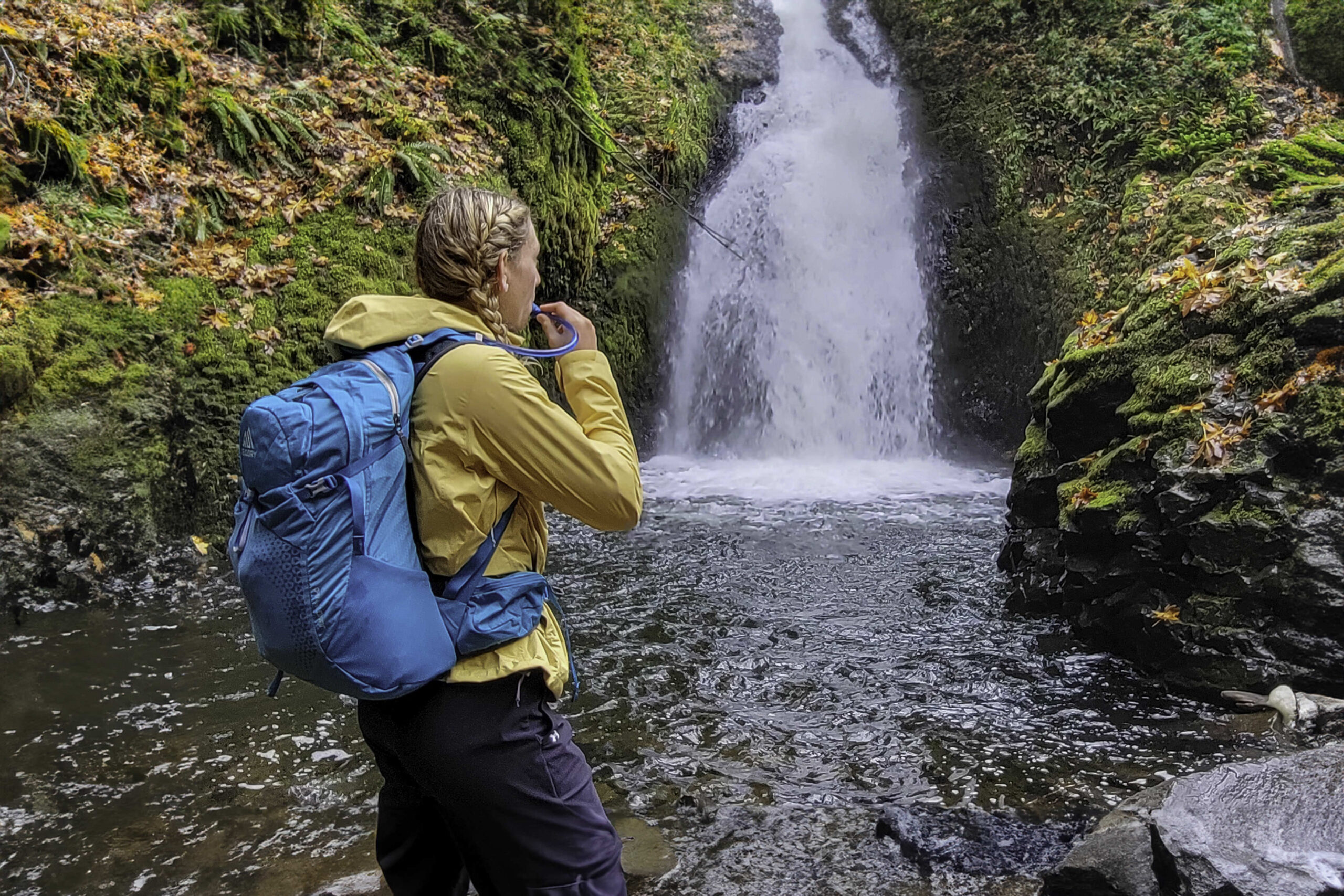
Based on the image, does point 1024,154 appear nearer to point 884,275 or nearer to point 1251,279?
point 884,275

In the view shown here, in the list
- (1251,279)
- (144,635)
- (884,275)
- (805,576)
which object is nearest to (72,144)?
(144,635)

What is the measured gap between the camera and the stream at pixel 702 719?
3.08 meters

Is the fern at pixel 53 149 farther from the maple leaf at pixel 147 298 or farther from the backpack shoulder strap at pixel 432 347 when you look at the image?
the backpack shoulder strap at pixel 432 347

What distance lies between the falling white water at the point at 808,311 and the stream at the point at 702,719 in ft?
6.98

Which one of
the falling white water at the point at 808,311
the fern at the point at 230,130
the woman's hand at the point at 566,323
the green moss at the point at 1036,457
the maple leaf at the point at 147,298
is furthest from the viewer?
the falling white water at the point at 808,311

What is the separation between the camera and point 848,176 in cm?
1211

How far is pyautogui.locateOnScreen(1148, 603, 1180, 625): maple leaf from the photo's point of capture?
4273mm

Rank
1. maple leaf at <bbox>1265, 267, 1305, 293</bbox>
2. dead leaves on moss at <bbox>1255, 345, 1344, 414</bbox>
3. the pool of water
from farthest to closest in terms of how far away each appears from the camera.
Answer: maple leaf at <bbox>1265, 267, 1305, 293</bbox>
dead leaves on moss at <bbox>1255, 345, 1344, 414</bbox>
the pool of water

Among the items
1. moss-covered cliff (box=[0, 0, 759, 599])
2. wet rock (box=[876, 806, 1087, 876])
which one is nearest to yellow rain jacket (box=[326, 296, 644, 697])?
wet rock (box=[876, 806, 1087, 876])

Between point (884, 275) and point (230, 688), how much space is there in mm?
9187

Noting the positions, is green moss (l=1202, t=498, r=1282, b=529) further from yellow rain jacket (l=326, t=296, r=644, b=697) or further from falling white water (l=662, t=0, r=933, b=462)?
falling white water (l=662, t=0, r=933, b=462)

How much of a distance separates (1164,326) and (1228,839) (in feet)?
12.0

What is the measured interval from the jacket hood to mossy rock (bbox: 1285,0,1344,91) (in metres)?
11.1

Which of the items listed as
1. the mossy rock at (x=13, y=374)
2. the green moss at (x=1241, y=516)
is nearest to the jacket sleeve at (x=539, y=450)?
the green moss at (x=1241, y=516)
